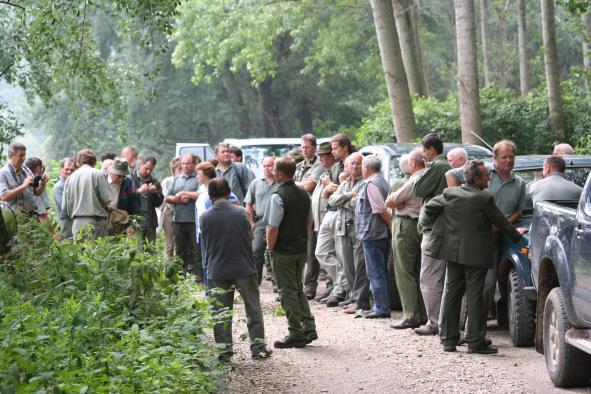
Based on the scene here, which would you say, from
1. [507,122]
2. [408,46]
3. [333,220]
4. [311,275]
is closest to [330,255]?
[333,220]

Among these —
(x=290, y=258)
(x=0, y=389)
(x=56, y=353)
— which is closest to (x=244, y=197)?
(x=290, y=258)

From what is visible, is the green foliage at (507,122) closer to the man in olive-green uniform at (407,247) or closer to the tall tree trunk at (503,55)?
the man in olive-green uniform at (407,247)

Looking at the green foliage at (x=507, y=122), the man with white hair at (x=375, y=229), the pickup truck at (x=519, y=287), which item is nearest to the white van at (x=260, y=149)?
the green foliage at (x=507, y=122)

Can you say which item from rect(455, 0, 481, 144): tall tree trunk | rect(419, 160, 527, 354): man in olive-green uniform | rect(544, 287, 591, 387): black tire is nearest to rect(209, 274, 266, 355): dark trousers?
rect(419, 160, 527, 354): man in olive-green uniform

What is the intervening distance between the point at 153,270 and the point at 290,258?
7.17ft

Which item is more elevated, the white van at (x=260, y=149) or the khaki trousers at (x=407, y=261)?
the white van at (x=260, y=149)

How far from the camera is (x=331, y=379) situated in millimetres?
9945

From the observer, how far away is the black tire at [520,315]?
10828mm

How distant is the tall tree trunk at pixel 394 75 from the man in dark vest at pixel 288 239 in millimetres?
9838

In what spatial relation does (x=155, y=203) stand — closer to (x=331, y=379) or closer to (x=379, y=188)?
(x=379, y=188)

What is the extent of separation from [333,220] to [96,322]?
295 inches

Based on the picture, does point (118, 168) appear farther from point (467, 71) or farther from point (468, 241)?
point (467, 71)

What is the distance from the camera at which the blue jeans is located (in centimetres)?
1335

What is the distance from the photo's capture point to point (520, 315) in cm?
1085
